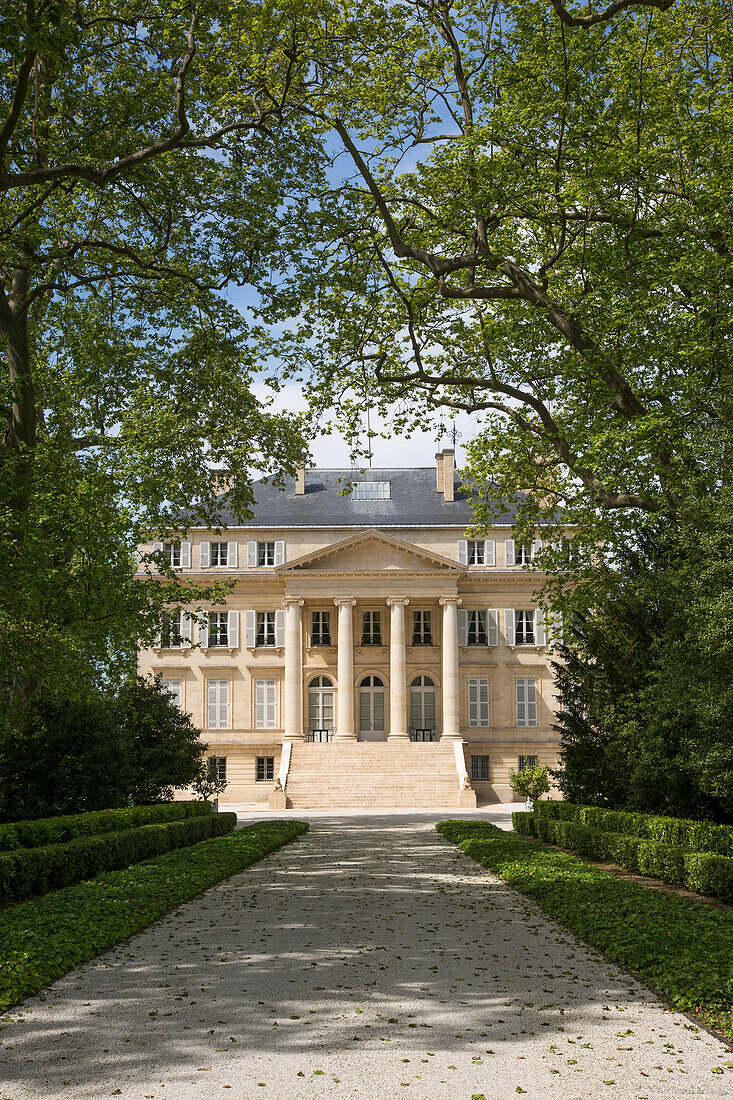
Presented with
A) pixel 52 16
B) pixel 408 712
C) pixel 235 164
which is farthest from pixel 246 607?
pixel 52 16

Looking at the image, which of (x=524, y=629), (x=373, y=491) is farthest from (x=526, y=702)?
(x=373, y=491)

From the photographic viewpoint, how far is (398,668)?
44406 millimetres

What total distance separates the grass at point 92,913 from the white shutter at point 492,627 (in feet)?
98.1

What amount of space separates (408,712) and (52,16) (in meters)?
39.5

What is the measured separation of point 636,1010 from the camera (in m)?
6.67

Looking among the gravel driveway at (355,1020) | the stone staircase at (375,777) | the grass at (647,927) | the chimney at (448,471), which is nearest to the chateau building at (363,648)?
the stone staircase at (375,777)

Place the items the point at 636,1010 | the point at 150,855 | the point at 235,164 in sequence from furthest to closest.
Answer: the point at 150,855 < the point at 235,164 < the point at 636,1010

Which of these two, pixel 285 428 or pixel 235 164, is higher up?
pixel 235 164

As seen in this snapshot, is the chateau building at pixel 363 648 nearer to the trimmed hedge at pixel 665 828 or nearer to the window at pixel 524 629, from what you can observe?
the window at pixel 524 629

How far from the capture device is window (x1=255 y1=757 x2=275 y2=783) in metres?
45.5

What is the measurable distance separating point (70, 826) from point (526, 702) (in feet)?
107

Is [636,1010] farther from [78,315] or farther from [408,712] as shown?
[408,712]

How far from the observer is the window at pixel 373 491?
50281 millimetres

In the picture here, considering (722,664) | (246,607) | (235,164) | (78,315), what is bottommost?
(722,664)
